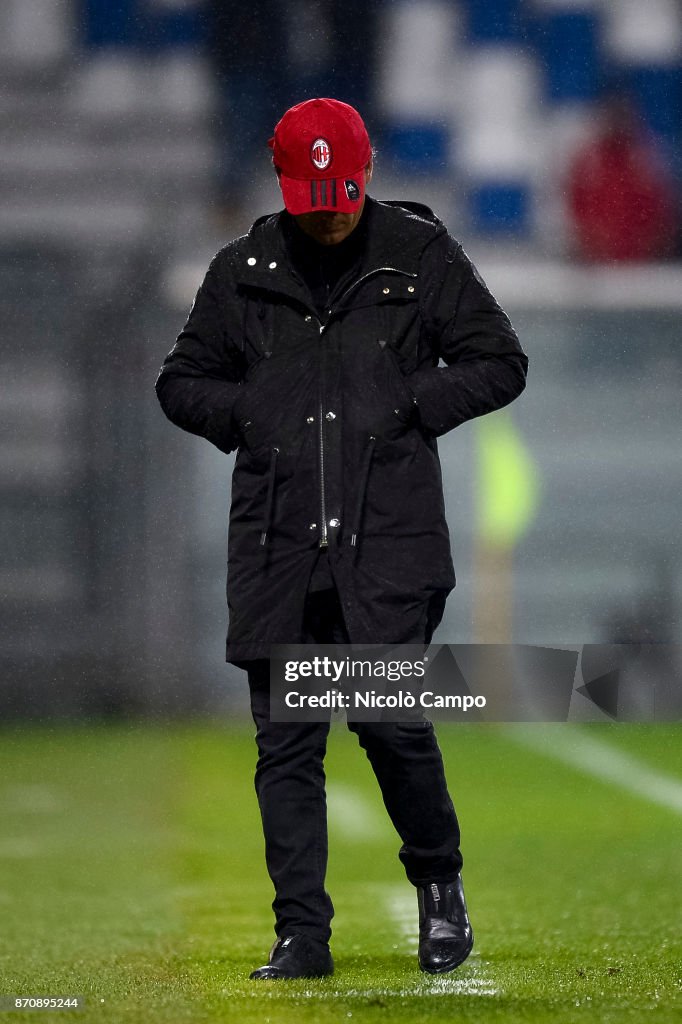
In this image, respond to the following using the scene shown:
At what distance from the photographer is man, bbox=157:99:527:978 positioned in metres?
3.43

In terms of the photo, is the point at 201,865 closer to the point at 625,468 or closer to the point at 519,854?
the point at 519,854

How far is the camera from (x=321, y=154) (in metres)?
3.37

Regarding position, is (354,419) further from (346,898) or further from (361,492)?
(346,898)

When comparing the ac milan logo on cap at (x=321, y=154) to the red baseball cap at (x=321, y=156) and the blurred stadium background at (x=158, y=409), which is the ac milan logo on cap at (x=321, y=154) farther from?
the blurred stadium background at (x=158, y=409)

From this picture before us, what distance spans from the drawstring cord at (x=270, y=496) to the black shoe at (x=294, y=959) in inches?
27.1

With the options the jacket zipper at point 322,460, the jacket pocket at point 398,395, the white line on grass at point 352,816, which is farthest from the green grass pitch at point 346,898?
the jacket pocket at point 398,395

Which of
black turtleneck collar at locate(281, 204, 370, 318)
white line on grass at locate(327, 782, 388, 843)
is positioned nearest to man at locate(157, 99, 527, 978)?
black turtleneck collar at locate(281, 204, 370, 318)

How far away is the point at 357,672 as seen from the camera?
11.3 feet

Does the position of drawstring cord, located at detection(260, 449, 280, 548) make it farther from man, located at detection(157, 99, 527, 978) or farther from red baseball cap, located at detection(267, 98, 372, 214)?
red baseball cap, located at detection(267, 98, 372, 214)

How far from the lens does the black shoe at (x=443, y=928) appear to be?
11.5 feet

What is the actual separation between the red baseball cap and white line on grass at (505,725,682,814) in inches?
128

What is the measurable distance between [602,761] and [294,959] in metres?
4.60

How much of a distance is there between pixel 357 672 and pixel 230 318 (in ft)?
2.19

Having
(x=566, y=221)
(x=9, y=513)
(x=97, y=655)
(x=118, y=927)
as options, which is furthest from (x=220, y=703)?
(x=118, y=927)
